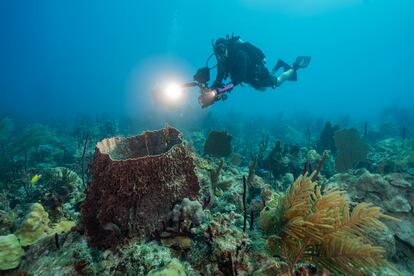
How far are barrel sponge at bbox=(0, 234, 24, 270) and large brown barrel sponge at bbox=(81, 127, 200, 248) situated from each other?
0.91 meters

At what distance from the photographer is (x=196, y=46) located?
161250 mm

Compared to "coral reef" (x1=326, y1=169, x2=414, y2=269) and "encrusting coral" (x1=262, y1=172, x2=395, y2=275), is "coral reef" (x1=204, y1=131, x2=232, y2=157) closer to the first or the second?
"coral reef" (x1=326, y1=169, x2=414, y2=269)

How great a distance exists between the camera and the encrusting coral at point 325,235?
243cm

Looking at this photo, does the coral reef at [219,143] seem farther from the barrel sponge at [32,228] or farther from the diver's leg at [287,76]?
the diver's leg at [287,76]

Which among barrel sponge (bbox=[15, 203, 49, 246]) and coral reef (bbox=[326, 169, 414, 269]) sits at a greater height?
barrel sponge (bbox=[15, 203, 49, 246])

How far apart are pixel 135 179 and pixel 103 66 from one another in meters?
173

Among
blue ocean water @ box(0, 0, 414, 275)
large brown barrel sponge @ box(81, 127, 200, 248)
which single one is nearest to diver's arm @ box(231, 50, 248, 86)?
blue ocean water @ box(0, 0, 414, 275)

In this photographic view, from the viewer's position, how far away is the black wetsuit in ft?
28.3

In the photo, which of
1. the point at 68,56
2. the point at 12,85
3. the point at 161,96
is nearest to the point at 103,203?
the point at 161,96

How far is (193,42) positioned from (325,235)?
168623 millimetres

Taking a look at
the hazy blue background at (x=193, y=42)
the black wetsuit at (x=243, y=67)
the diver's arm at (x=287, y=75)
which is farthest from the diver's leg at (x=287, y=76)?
the hazy blue background at (x=193, y=42)

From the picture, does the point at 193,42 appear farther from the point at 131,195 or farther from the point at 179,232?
the point at 179,232

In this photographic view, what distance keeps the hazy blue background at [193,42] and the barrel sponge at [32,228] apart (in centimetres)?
12092

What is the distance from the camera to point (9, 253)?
3035 millimetres
